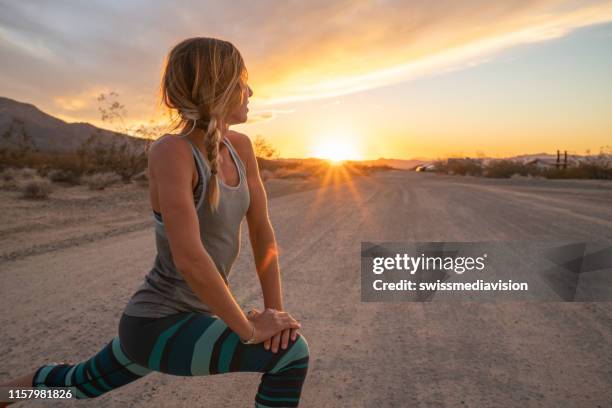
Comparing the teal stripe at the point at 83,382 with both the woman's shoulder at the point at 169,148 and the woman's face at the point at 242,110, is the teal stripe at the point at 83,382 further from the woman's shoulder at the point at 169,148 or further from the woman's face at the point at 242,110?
the woman's face at the point at 242,110

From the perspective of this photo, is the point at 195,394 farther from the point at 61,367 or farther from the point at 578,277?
the point at 578,277

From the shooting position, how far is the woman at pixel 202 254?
143 cm

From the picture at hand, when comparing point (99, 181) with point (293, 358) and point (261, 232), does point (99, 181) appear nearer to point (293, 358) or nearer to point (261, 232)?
point (261, 232)

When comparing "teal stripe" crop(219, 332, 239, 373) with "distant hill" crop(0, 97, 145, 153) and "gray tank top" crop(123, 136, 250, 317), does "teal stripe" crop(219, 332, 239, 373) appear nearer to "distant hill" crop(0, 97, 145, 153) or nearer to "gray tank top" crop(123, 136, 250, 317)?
"gray tank top" crop(123, 136, 250, 317)

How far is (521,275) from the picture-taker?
520 centimetres

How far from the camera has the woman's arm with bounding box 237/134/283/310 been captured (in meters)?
1.89

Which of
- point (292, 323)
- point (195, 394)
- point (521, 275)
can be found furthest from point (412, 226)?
point (292, 323)

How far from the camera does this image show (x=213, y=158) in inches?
59.5

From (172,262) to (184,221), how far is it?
0.84 ft

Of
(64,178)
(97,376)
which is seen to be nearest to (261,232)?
(97,376)

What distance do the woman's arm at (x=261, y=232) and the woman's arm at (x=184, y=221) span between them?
426 mm

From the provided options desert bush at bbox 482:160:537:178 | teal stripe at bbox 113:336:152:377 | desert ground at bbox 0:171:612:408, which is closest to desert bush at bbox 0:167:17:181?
desert ground at bbox 0:171:612:408

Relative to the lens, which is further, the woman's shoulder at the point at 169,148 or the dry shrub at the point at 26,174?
the dry shrub at the point at 26,174

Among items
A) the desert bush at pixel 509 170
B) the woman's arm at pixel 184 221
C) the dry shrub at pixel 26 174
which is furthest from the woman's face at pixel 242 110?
the desert bush at pixel 509 170
